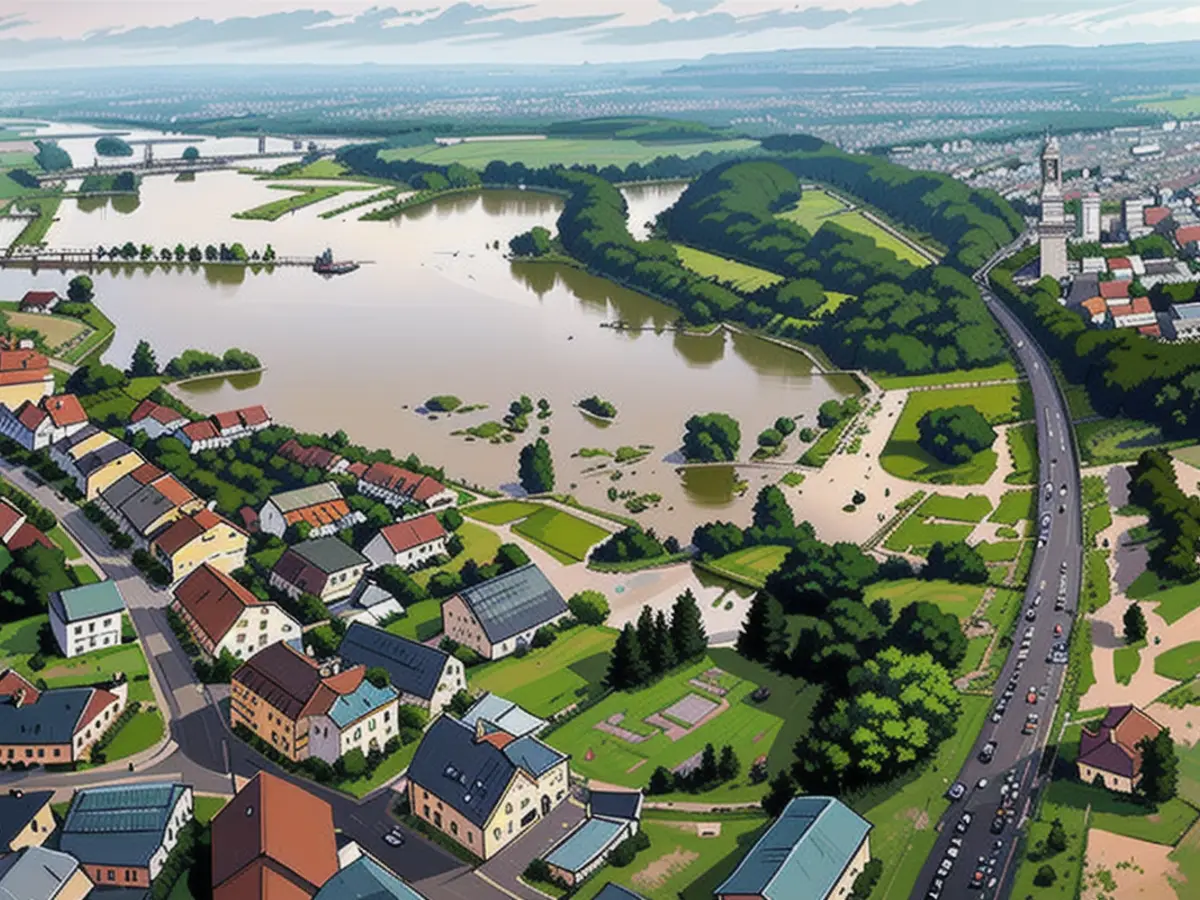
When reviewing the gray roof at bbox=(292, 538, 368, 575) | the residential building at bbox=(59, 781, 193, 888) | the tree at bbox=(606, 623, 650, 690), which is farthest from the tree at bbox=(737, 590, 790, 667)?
the residential building at bbox=(59, 781, 193, 888)

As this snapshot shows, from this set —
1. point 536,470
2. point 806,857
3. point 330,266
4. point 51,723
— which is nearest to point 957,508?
point 536,470

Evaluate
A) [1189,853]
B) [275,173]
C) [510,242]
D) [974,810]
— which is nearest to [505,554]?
[974,810]

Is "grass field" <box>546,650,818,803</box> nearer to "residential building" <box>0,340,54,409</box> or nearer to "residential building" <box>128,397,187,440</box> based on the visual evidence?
"residential building" <box>128,397,187,440</box>

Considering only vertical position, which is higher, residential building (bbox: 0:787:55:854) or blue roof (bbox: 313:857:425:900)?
blue roof (bbox: 313:857:425:900)

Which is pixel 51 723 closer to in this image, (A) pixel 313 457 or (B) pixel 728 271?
(A) pixel 313 457

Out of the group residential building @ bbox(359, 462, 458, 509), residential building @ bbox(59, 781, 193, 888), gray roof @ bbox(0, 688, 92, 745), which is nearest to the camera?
residential building @ bbox(59, 781, 193, 888)

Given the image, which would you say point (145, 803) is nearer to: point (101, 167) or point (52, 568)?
point (52, 568)

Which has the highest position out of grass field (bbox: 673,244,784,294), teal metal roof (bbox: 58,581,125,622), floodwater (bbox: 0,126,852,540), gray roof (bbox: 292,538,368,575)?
teal metal roof (bbox: 58,581,125,622)
